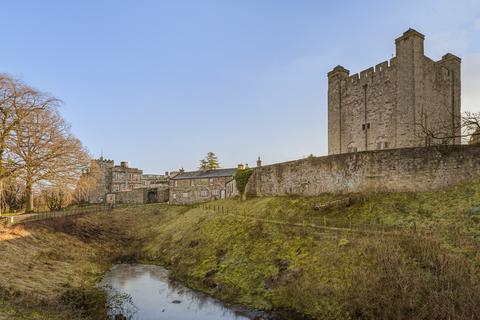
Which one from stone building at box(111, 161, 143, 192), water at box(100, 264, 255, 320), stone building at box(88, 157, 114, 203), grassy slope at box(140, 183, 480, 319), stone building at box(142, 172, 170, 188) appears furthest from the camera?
stone building at box(142, 172, 170, 188)

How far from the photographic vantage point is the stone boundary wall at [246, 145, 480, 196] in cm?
1955

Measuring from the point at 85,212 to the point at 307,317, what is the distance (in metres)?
36.2

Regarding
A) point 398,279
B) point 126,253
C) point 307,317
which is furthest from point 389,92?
point 126,253

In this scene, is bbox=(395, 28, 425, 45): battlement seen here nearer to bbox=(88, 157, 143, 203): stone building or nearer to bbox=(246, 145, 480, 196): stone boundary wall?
bbox=(246, 145, 480, 196): stone boundary wall

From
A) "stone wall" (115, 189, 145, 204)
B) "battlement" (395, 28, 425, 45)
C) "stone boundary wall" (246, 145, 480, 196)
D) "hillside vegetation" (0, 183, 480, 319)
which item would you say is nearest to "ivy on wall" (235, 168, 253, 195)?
"stone boundary wall" (246, 145, 480, 196)

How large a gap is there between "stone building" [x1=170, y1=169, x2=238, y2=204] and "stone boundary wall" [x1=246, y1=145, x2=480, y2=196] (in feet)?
67.1

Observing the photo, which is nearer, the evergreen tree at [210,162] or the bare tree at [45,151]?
the bare tree at [45,151]

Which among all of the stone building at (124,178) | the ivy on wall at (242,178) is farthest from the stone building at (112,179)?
the ivy on wall at (242,178)

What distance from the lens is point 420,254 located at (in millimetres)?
Result: 13844

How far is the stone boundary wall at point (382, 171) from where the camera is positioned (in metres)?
19.5

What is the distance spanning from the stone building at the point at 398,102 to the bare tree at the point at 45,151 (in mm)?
27296

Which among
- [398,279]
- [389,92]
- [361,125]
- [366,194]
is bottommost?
[398,279]

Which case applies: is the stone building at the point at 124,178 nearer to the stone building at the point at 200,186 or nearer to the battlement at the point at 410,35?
the stone building at the point at 200,186

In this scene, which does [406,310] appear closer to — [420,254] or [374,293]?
[374,293]
